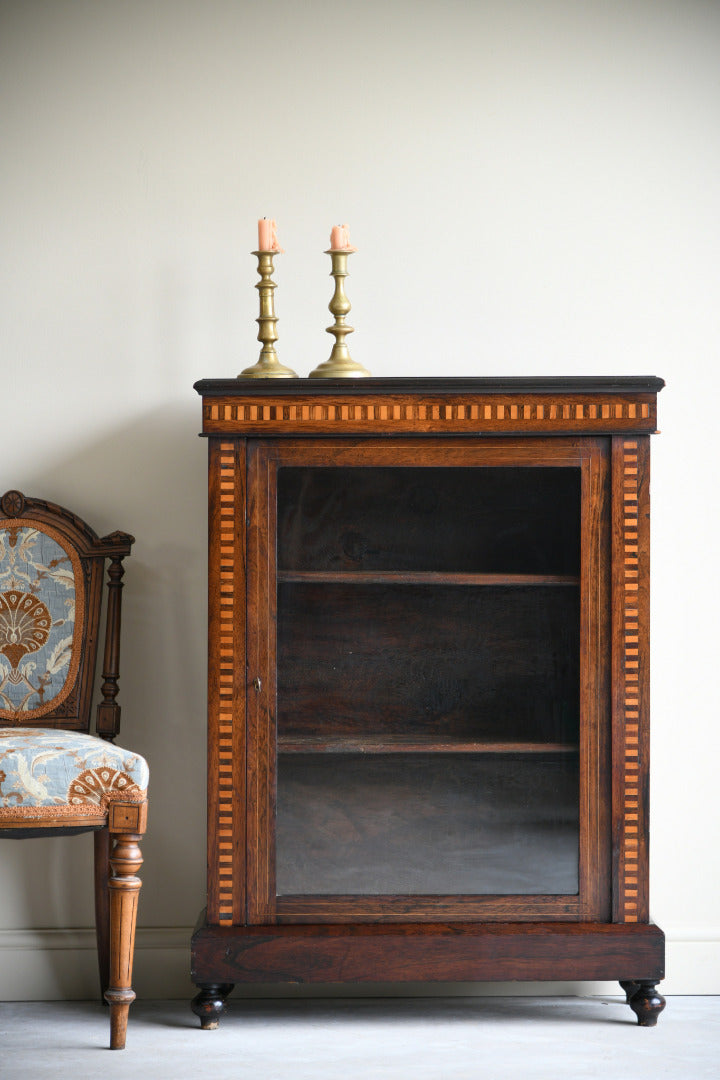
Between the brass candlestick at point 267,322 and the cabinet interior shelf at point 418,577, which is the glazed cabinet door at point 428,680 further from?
the brass candlestick at point 267,322

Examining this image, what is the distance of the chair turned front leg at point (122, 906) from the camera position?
5.90ft

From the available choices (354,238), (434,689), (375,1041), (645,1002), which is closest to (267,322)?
(354,238)

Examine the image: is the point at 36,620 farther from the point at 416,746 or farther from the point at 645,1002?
the point at 645,1002

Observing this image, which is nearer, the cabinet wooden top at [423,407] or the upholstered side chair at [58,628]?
the cabinet wooden top at [423,407]

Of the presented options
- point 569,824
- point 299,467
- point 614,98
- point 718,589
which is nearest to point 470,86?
point 614,98

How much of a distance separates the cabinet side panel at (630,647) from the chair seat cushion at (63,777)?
0.88 m

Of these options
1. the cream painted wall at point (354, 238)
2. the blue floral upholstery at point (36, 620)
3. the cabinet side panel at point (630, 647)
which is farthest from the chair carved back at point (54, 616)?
the cabinet side panel at point (630, 647)

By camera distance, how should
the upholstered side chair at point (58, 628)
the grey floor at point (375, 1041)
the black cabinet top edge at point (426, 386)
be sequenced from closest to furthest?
1. the grey floor at point (375, 1041)
2. the black cabinet top edge at point (426, 386)
3. the upholstered side chair at point (58, 628)

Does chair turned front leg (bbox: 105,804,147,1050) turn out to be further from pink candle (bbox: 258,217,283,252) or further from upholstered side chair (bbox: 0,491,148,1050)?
pink candle (bbox: 258,217,283,252)

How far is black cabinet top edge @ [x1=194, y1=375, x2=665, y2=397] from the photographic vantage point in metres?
1.85

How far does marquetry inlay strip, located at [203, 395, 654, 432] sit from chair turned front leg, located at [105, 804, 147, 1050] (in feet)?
2.50

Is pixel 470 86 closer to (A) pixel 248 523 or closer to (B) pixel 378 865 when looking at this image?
(A) pixel 248 523

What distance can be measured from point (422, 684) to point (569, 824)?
378 millimetres

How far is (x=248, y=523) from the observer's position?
1.88 metres
